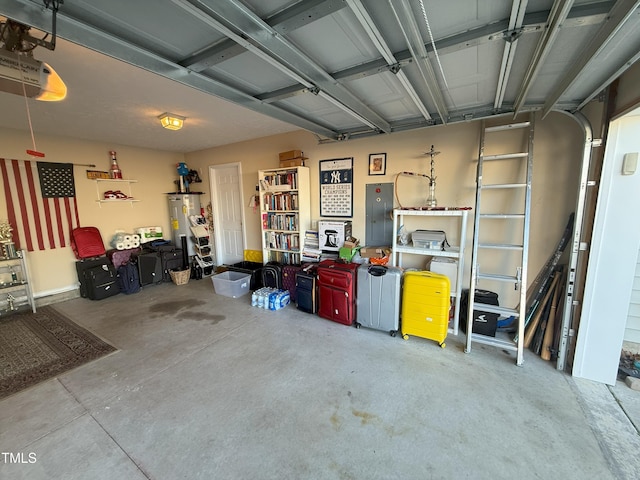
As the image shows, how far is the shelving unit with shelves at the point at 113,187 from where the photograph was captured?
169 inches

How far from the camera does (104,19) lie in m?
1.22

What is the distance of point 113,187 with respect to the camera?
4469 millimetres

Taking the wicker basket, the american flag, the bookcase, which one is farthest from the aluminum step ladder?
the american flag

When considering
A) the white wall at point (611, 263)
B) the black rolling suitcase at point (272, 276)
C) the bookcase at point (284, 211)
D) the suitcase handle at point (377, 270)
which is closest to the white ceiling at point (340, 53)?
the white wall at point (611, 263)

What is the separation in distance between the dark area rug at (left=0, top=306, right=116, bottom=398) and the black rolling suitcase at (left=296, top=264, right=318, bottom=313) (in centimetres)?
206

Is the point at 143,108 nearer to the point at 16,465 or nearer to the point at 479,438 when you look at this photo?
the point at 16,465

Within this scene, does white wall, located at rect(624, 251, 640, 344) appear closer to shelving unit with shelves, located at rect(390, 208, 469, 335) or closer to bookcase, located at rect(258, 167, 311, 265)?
shelving unit with shelves, located at rect(390, 208, 469, 335)

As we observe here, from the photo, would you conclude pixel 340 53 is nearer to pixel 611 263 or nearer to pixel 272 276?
pixel 611 263

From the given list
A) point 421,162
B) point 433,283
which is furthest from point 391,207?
point 433,283

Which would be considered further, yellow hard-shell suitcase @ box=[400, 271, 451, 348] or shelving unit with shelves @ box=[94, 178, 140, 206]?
shelving unit with shelves @ box=[94, 178, 140, 206]

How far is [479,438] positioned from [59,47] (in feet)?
11.9

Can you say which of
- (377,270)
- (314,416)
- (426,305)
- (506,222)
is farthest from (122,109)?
(506,222)

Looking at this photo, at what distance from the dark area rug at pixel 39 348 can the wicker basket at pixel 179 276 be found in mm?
1508

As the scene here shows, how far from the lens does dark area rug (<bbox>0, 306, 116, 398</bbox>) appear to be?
2.20 m
